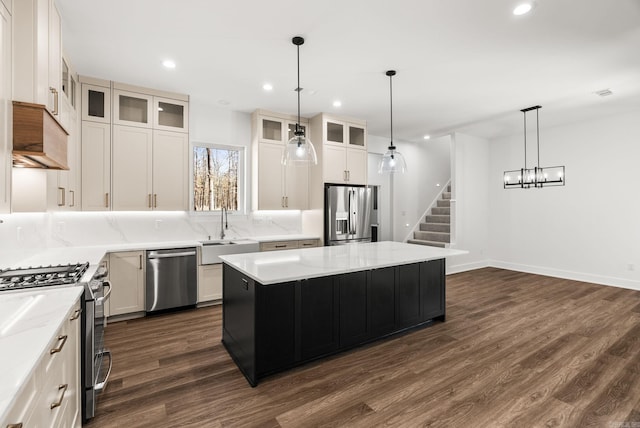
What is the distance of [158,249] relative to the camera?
3.89m

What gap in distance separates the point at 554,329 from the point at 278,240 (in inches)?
141

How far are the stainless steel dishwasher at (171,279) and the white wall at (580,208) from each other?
252 inches

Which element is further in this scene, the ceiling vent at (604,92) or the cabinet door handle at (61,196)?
the ceiling vent at (604,92)

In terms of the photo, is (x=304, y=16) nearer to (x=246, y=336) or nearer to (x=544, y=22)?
(x=544, y=22)

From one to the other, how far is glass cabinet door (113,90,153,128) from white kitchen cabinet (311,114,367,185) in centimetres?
245

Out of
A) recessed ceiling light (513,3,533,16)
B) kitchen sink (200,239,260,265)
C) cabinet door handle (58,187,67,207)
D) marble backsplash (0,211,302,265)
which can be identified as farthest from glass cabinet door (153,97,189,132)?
recessed ceiling light (513,3,533,16)

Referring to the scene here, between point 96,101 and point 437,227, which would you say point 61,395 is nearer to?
point 96,101

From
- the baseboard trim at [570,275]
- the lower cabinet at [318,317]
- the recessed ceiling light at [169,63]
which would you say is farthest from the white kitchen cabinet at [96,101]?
the baseboard trim at [570,275]

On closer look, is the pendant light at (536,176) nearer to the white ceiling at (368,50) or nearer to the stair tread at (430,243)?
the white ceiling at (368,50)

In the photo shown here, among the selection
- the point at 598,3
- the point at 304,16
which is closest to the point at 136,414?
the point at 304,16

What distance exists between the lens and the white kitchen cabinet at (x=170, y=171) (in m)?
4.17

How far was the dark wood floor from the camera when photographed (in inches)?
80.4

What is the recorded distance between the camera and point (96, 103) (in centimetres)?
380

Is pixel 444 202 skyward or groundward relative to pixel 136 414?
skyward
